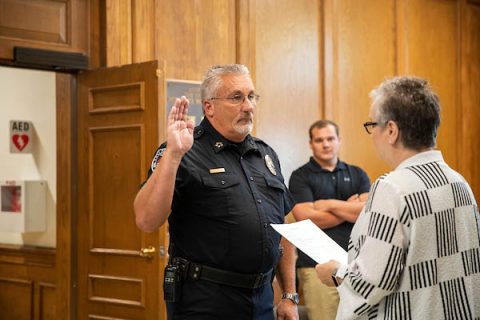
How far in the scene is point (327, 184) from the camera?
5047mm

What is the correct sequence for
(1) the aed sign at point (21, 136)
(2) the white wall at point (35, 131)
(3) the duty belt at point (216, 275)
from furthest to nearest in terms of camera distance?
(1) the aed sign at point (21, 136)
(2) the white wall at point (35, 131)
(3) the duty belt at point (216, 275)

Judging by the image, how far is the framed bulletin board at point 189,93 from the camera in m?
4.84

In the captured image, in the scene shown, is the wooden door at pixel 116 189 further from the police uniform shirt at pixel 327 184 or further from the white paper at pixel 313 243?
the white paper at pixel 313 243

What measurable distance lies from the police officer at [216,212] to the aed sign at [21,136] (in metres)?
3.69

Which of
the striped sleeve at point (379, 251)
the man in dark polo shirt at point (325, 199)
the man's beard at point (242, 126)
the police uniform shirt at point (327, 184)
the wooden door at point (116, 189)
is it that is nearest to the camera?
the striped sleeve at point (379, 251)

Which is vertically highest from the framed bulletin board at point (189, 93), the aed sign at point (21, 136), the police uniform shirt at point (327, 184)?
the framed bulletin board at point (189, 93)

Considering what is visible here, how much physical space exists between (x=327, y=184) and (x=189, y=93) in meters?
1.13

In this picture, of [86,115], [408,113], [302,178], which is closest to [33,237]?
[86,115]

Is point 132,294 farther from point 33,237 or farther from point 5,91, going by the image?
point 5,91

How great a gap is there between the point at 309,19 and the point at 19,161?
2770mm

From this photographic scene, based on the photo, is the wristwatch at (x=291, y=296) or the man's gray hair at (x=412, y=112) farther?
the wristwatch at (x=291, y=296)

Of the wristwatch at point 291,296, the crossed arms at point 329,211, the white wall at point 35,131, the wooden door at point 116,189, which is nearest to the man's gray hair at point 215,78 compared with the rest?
the wristwatch at point 291,296

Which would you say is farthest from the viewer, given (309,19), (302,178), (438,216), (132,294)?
(309,19)

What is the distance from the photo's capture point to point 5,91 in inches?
252
